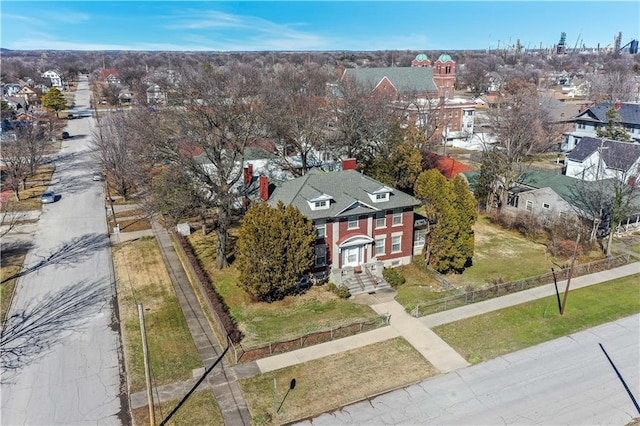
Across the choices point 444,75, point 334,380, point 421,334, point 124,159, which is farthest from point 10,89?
point 334,380

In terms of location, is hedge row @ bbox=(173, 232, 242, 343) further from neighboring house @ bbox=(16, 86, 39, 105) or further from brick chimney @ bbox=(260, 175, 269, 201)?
neighboring house @ bbox=(16, 86, 39, 105)

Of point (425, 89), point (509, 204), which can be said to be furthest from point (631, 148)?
point (425, 89)

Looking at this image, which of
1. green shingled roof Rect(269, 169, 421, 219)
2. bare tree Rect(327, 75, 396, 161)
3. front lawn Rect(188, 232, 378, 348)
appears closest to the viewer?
front lawn Rect(188, 232, 378, 348)

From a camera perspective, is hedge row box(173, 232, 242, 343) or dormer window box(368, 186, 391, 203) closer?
hedge row box(173, 232, 242, 343)

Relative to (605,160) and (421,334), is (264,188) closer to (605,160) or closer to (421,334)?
(421,334)

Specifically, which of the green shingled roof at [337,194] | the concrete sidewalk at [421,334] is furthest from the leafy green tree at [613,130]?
the green shingled roof at [337,194]

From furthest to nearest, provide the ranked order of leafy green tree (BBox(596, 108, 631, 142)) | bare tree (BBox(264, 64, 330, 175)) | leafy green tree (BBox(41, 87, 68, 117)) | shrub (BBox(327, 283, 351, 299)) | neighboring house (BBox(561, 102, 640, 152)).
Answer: leafy green tree (BBox(41, 87, 68, 117))
neighboring house (BBox(561, 102, 640, 152))
leafy green tree (BBox(596, 108, 631, 142))
bare tree (BBox(264, 64, 330, 175))
shrub (BBox(327, 283, 351, 299))

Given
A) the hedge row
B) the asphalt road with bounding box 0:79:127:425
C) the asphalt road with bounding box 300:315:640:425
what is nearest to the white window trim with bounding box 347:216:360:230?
the hedge row
